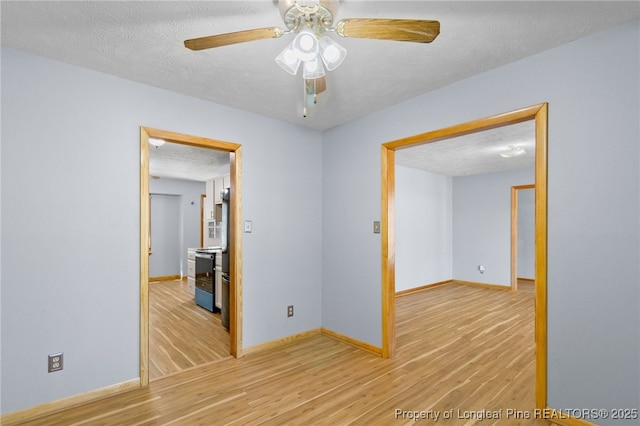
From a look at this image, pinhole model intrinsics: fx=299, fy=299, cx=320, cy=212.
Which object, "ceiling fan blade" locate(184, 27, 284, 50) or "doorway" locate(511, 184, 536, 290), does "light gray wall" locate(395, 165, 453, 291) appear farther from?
"ceiling fan blade" locate(184, 27, 284, 50)

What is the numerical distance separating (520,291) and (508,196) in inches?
79.9

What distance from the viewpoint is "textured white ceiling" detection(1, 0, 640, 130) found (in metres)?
1.68

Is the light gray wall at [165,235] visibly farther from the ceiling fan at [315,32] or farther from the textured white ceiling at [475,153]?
the ceiling fan at [315,32]

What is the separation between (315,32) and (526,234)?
8.26 meters

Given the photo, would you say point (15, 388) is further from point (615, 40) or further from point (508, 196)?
point (508, 196)

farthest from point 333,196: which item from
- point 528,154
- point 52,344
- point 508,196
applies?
point 508,196

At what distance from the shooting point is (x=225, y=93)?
2.79 m

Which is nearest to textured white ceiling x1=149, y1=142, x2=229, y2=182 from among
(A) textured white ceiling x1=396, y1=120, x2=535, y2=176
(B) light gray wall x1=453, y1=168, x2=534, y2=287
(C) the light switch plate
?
(C) the light switch plate

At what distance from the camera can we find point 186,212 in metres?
7.91

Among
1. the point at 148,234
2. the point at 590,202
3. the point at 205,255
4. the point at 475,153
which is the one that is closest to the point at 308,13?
the point at 590,202

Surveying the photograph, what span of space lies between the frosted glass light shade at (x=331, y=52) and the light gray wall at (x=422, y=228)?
466 centimetres

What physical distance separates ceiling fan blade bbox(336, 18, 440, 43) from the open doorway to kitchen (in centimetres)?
198

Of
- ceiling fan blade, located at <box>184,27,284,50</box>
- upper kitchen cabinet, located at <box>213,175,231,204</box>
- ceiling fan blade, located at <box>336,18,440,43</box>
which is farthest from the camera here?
upper kitchen cabinet, located at <box>213,175,231,204</box>

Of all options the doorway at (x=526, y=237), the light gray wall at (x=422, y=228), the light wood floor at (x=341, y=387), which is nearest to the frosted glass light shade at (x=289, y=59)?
the light wood floor at (x=341, y=387)
